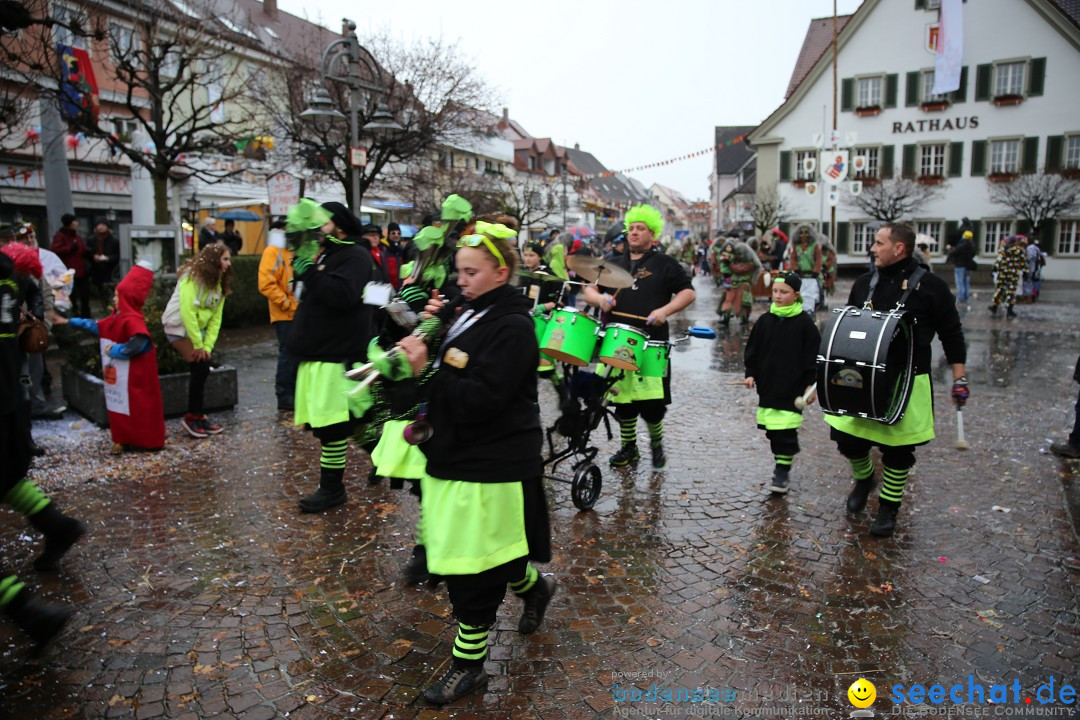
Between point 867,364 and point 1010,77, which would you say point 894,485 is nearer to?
point 867,364

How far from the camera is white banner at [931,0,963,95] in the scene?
113ft

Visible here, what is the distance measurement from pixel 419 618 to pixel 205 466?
340cm

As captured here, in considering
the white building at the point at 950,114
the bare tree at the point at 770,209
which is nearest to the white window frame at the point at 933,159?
the white building at the point at 950,114

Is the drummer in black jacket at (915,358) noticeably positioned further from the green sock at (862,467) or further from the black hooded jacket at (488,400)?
the black hooded jacket at (488,400)

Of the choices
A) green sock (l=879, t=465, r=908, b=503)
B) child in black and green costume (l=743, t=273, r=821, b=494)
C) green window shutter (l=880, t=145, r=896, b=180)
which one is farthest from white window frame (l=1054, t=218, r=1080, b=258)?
green sock (l=879, t=465, r=908, b=503)

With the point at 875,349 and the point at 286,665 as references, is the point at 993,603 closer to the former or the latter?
the point at 875,349

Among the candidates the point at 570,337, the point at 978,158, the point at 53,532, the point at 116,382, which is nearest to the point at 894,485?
the point at 570,337

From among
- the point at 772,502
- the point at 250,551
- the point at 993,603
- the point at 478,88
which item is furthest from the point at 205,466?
the point at 478,88

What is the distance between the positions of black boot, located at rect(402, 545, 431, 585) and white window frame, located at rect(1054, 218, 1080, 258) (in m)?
39.6

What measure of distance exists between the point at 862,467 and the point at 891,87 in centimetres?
3773

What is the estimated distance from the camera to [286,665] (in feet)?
11.5

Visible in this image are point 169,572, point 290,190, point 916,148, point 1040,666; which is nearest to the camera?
point 1040,666

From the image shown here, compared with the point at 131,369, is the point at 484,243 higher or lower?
higher

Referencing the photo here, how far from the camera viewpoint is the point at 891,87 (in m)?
37.1
